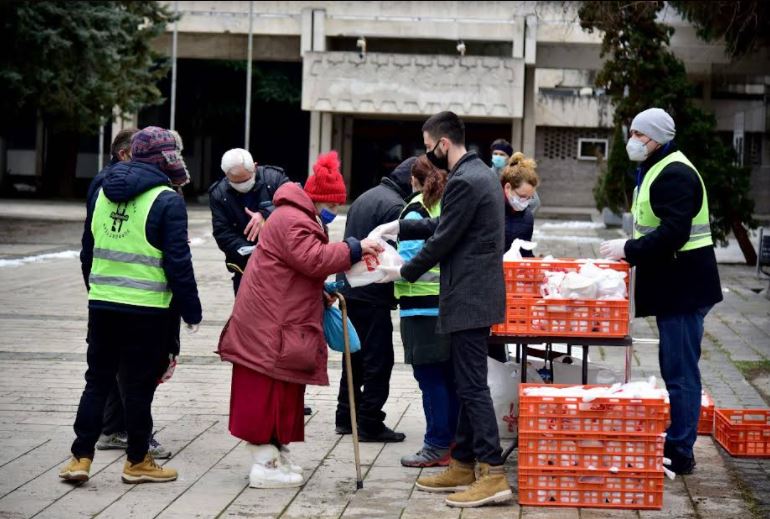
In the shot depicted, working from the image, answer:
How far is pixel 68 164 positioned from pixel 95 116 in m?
14.6

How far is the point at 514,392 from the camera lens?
26.0ft

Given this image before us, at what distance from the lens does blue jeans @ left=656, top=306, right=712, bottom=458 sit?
24.4ft

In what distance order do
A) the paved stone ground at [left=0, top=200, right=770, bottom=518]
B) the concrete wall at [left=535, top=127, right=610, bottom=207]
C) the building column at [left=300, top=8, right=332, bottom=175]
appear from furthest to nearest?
the concrete wall at [left=535, top=127, right=610, bottom=207] → the building column at [left=300, top=8, right=332, bottom=175] → the paved stone ground at [left=0, top=200, right=770, bottom=518]

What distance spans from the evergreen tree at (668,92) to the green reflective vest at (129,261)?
53.2ft

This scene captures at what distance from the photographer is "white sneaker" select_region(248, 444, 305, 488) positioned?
6.96 meters

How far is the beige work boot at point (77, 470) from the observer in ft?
22.5

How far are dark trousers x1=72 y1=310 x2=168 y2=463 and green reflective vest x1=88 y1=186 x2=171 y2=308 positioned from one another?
0.35 ft

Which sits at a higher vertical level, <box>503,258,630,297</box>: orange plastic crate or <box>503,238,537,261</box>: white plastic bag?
<box>503,238,537,261</box>: white plastic bag

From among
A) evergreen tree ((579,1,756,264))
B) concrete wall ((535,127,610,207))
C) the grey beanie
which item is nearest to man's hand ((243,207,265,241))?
the grey beanie

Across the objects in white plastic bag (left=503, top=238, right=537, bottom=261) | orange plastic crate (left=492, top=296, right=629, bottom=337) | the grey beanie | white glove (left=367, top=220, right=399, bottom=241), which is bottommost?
orange plastic crate (left=492, top=296, right=629, bottom=337)

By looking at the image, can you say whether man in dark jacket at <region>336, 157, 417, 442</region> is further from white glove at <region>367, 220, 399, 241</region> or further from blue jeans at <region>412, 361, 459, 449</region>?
white glove at <region>367, 220, 399, 241</region>

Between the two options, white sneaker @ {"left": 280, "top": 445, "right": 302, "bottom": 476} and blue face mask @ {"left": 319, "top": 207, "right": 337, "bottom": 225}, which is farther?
blue face mask @ {"left": 319, "top": 207, "right": 337, "bottom": 225}

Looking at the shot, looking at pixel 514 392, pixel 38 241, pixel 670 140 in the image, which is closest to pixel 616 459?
pixel 514 392

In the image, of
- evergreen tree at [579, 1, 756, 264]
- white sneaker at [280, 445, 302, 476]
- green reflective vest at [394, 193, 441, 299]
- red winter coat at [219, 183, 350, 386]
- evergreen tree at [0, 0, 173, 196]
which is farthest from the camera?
evergreen tree at [0, 0, 173, 196]
